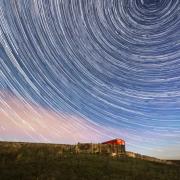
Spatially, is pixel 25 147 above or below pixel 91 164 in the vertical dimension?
above

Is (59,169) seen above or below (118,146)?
below

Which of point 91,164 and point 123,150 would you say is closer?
point 91,164

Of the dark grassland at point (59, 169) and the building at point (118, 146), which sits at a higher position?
the building at point (118, 146)

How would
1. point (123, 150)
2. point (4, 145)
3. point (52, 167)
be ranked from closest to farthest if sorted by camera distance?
point (52, 167) < point (4, 145) < point (123, 150)

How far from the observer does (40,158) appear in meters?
28.7

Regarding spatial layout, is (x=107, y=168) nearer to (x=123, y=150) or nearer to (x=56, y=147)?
(x=56, y=147)

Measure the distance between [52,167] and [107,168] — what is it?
4.34m

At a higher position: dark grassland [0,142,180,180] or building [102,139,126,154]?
building [102,139,126,154]

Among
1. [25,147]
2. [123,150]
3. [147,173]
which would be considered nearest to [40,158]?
[25,147]

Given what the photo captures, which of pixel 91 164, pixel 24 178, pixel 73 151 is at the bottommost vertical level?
pixel 24 178

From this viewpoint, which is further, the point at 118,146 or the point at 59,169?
the point at 118,146

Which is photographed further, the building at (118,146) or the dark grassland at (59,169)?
the building at (118,146)

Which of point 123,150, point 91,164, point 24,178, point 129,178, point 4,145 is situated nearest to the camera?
point 24,178

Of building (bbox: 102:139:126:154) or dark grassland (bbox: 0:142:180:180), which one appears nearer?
dark grassland (bbox: 0:142:180:180)
